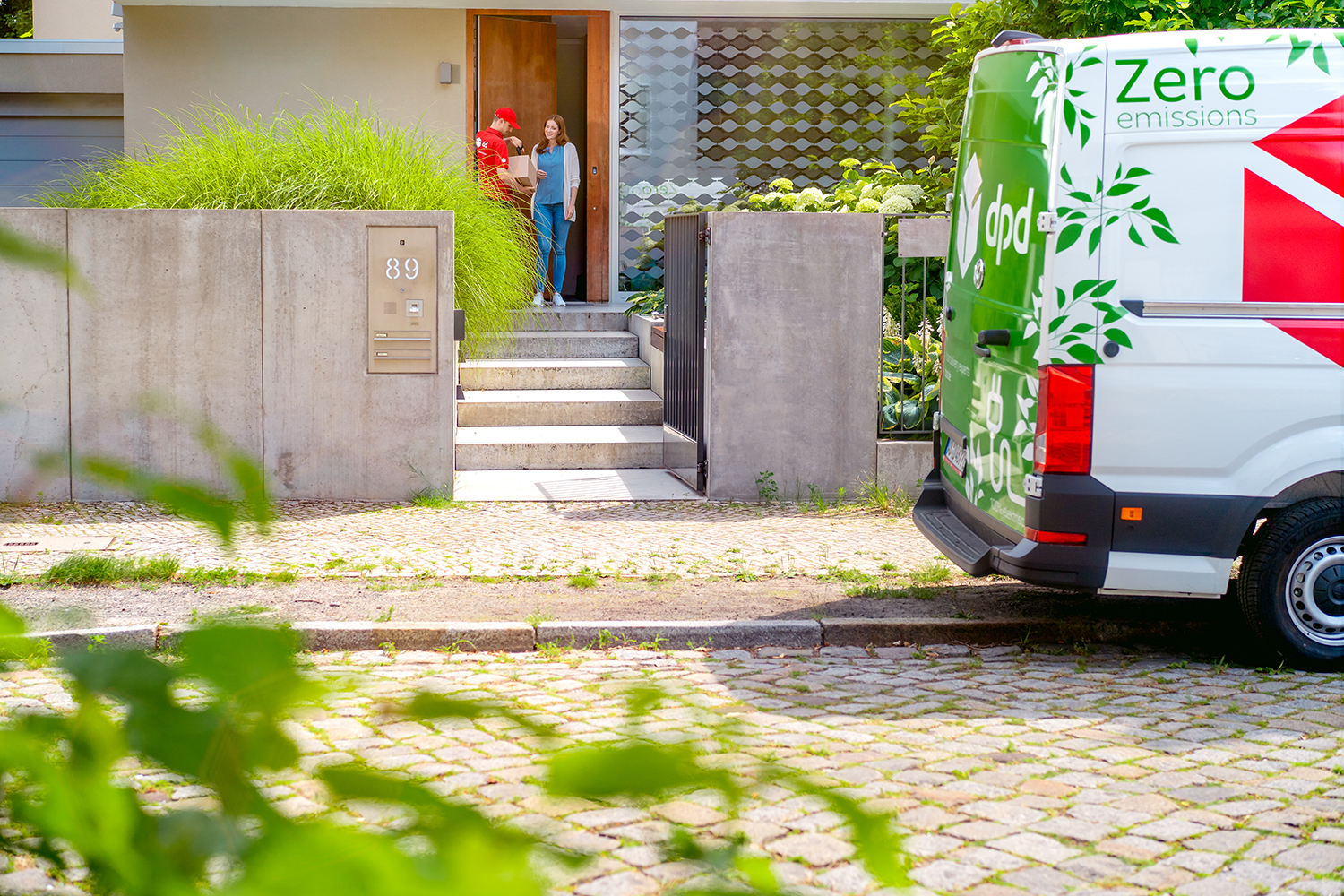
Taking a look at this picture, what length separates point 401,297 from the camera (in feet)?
30.1

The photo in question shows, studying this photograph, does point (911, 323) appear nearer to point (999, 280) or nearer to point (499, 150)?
point (999, 280)

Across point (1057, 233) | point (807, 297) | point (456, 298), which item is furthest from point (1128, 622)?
point (456, 298)

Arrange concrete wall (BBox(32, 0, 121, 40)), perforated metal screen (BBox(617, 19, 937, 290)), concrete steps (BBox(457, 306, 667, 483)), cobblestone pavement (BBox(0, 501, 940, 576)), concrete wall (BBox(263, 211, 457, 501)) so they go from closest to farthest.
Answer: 1. cobblestone pavement (BBox(0, 501, 940, 576))
2. concrete wall (BBox(263, 211, 457, 501))
3. concrete steps (BBox(457, 306, 667, 483))
4. perforated metal screen (BBox(617, 19, 937, 290))
5. concrete wall (BBox(32, 0, 121, 40))

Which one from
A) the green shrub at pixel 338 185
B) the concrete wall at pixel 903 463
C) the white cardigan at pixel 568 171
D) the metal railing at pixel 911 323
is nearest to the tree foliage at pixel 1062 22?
the metal railing at pixel 911 323

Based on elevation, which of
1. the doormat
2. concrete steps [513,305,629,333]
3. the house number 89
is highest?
the house number 89

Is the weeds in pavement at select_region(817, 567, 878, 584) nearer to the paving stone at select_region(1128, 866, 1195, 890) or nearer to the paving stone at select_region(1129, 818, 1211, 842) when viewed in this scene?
the paving stone at select_region(1129, 818, 1211, 842)

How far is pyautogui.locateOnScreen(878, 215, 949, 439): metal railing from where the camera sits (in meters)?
9.48

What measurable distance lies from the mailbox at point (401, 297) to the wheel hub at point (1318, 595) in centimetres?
575

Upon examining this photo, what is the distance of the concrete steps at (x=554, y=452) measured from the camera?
403 inches

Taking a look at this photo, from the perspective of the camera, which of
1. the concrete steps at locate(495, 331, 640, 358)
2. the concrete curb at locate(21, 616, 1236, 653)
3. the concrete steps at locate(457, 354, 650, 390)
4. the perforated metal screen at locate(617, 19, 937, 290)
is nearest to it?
the concrete curb at locate(21, 616, 1236, 653)

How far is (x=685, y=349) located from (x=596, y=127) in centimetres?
576

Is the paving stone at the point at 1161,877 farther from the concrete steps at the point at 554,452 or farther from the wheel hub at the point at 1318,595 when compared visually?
the concrete steps at the point at 554,452

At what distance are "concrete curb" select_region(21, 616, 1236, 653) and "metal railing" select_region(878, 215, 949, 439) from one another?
334cm

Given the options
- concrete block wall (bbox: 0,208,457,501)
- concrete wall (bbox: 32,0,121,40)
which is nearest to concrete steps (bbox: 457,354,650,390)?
concrete block wall (bbox: 0,208,457,501)
